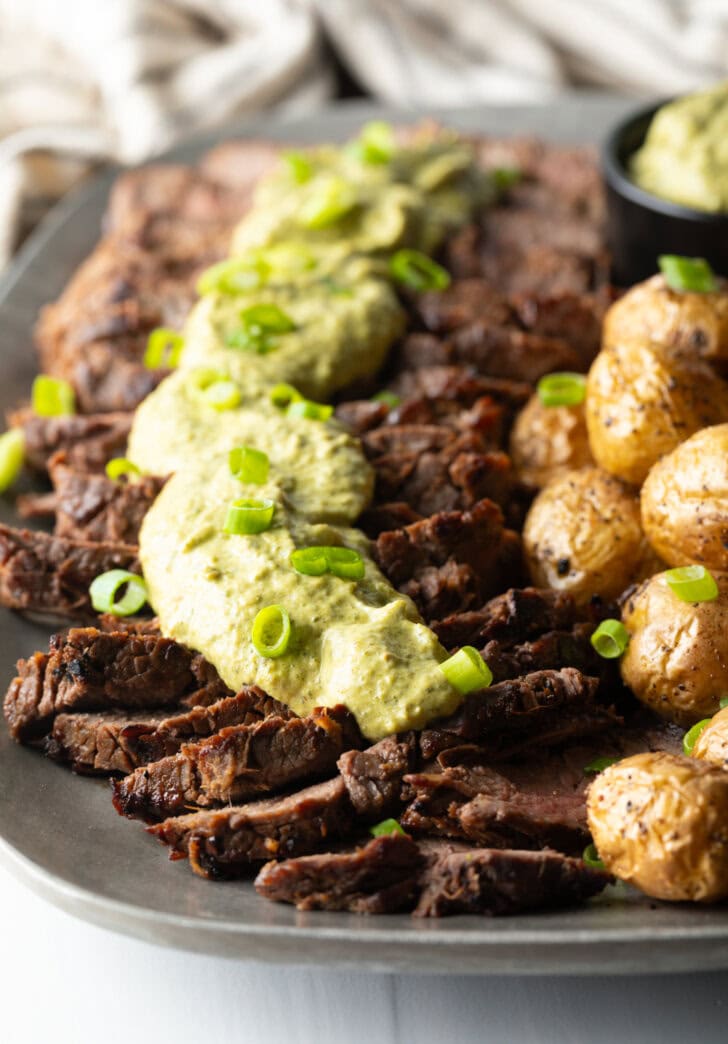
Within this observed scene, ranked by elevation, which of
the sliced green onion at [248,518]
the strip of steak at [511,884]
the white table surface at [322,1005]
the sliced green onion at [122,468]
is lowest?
the white table surface at [322,1005]

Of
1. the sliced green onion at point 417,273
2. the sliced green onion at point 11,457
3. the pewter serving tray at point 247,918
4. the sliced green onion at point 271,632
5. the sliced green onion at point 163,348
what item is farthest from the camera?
the sliced green onion at point 417,273

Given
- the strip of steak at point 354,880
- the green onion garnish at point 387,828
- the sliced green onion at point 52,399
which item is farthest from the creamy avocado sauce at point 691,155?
the strip of steak at point 354,880

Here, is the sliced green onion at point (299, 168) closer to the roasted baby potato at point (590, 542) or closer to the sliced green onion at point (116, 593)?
the roasted baby potato at point (590, 542)

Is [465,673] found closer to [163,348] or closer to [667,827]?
[667,827]

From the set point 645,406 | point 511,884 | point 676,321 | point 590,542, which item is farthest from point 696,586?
point 676,321

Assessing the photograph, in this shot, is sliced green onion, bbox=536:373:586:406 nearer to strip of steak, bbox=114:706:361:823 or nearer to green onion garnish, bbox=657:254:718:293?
green onion garnish, bbox=657:254:718:293

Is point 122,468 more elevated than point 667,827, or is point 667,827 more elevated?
point 122,468
